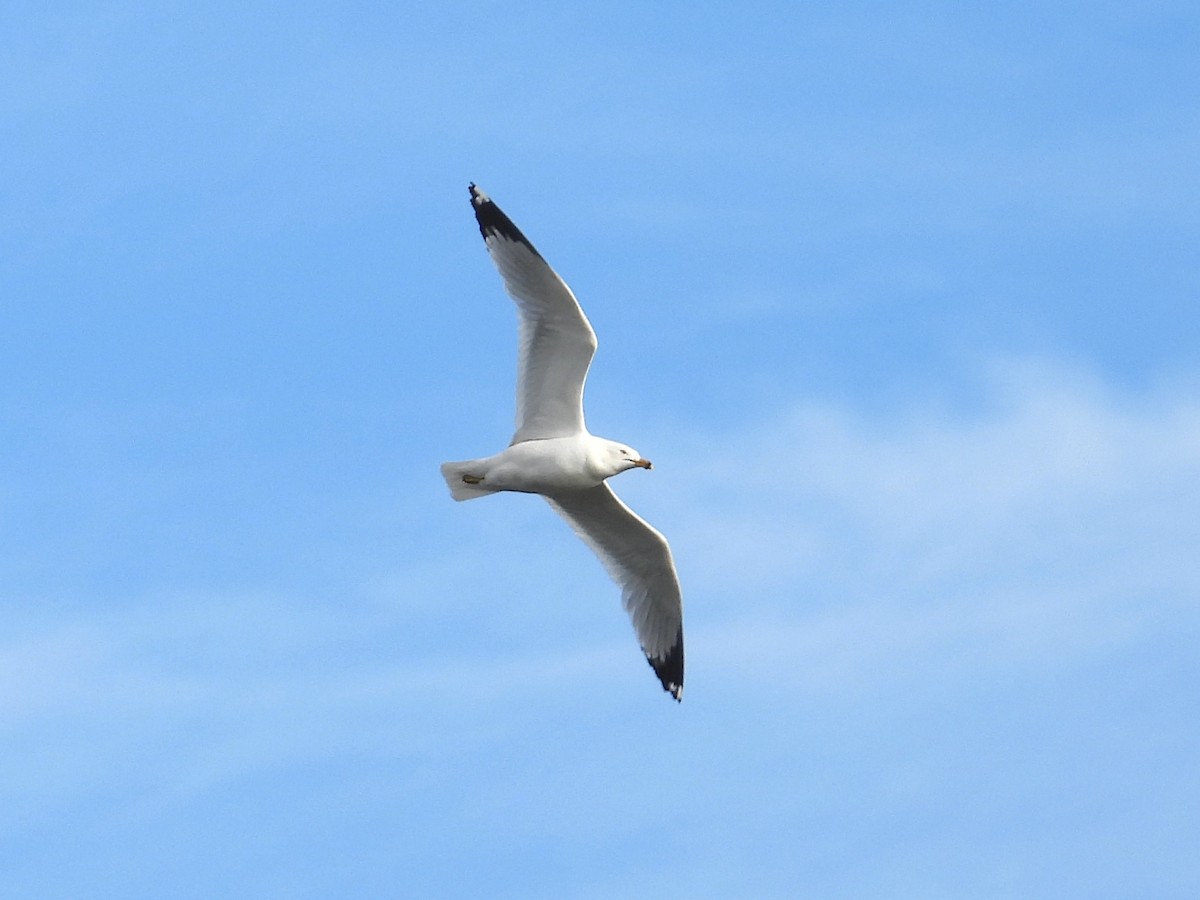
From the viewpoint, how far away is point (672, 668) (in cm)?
1986

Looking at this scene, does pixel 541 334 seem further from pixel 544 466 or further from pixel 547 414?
pixel 544 466

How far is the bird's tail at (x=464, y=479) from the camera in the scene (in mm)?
17984

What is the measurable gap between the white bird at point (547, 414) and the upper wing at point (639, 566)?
0.07ft

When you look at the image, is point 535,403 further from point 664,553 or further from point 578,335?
point 664,553

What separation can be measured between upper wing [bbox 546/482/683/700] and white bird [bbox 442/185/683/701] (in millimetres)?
21

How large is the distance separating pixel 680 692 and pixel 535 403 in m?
3.66

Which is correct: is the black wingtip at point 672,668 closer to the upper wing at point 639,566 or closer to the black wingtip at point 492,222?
the upper wing at point 639,566

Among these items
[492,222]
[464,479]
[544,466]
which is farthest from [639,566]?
[492,222]

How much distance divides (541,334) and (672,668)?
410 cm

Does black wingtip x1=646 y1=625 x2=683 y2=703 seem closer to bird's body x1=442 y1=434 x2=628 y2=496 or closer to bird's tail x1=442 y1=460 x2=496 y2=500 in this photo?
bird's body x1=442 y1=434 x2=628 y2=496

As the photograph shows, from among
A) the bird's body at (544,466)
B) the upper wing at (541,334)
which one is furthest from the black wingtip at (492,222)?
the bird's body at (544,466)

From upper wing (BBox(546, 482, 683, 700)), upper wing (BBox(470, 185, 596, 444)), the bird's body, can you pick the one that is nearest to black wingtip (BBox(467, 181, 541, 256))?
upper wing (BBox(470, 185, 596, 444))

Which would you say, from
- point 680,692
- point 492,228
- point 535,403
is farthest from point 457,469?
point 680,692

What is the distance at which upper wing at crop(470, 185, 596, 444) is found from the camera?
17.3 m
